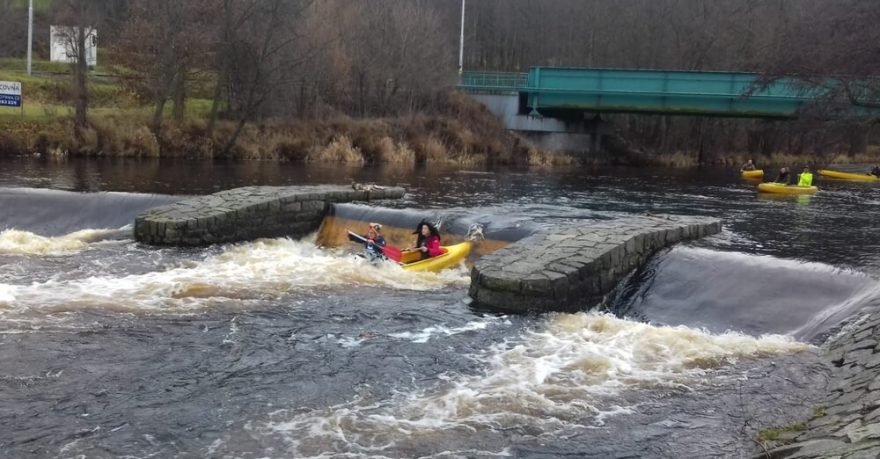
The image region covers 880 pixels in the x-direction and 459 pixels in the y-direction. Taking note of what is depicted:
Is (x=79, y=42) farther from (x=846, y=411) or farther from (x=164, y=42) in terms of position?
(x=846, y=411)

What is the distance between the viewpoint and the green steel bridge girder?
37.9 meters

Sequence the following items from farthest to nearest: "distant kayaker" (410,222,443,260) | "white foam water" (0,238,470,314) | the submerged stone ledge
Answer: "distant kayaker" (410,222,443,260) < "white foam water" (0,238,470,314) < the submerged stone ledge

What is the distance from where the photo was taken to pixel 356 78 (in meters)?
43.4

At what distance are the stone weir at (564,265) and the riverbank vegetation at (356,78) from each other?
52.4 feet

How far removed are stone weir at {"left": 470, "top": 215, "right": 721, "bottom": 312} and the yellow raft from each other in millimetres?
1423

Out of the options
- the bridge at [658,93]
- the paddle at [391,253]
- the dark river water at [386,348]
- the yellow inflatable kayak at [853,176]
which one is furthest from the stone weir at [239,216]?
the yellow inflatable kayak at [853,176]

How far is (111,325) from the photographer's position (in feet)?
32.9

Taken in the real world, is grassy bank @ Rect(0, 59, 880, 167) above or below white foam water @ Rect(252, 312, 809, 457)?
above

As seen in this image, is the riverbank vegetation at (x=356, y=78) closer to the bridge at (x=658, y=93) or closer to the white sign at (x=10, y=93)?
the white sign at (x=10, y=93)

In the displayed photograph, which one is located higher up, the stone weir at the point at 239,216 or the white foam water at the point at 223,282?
the stone weir at the point at 239,216

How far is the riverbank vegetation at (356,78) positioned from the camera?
31.1 m

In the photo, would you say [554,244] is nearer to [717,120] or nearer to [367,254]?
[367,254]

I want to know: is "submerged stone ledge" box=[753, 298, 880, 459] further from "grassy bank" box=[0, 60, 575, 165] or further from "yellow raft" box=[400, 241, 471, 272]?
"grassy bank" box=[0, 60, 575, 165]

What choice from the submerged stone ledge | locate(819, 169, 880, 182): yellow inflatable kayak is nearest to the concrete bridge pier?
locate(819, 169, 880, 182): yellow inflatable kayak
